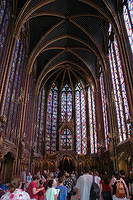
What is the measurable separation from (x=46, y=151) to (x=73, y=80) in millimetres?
13690

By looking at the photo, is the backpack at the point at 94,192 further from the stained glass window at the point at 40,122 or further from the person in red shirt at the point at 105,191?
the stained glass window at the point at 40,122

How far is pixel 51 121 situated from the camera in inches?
1104

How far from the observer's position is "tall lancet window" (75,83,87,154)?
85.3ft

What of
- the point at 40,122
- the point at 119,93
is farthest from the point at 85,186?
the point at 40,122

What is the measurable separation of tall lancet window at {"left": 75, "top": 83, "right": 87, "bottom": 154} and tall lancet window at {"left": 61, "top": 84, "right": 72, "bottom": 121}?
1142 millimetres

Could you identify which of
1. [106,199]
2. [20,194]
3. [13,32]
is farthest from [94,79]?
[20,194]

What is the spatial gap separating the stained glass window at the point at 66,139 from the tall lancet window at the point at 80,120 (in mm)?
1292

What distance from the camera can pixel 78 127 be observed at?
91.0ft

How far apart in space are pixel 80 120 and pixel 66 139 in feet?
13.1

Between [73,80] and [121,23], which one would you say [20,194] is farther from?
[73,80]

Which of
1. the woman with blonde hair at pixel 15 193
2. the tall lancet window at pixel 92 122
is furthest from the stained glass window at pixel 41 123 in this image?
the woman with blonde hair at pixel 15 193

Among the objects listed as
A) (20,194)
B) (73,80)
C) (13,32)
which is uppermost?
(73,80)

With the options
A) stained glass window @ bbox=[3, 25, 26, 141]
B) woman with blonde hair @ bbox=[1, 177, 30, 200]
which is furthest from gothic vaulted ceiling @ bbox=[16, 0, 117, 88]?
woman with blonde hair @ bbox=[1, 177, 30, 200]

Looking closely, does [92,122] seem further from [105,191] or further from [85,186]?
[85,186]
